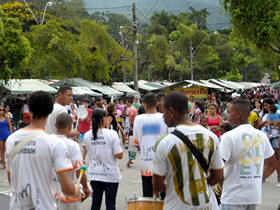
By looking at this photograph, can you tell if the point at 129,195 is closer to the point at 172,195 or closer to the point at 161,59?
the point at 172,195

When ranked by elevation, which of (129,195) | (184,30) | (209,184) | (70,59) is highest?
→ (184,30)

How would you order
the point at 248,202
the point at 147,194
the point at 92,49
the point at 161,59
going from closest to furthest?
1. the point at 248,202
2. the point at 147,194
3. the point at 92,49
4. the point at 161,59

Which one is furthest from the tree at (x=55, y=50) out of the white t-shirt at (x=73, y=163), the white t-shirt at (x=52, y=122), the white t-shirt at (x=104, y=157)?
the white t-shirt at (x=73, y=163)

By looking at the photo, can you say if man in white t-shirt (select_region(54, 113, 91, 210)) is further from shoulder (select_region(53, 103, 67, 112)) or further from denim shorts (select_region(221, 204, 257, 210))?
denim shorts (select_region(221, 204, 257, 210))

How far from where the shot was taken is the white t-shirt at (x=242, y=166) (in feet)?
15.0

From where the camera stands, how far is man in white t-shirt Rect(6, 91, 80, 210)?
3.63 meters

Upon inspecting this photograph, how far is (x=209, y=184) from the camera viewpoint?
12.5 feet

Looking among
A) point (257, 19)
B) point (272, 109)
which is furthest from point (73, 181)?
point (257, 19)

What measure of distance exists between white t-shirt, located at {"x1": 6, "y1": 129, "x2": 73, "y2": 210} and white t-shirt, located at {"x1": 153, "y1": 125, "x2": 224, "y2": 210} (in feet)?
2.44

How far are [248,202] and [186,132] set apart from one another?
4.39ft

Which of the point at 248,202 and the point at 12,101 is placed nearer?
the point at 248,202

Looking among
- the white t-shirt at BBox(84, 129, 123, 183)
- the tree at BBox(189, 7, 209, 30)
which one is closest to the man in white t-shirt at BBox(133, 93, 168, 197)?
the white t-shirt at BBox(84, 129, 123, 183)

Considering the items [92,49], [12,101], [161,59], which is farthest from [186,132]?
[161,59]

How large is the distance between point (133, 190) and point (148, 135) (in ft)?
9.19
